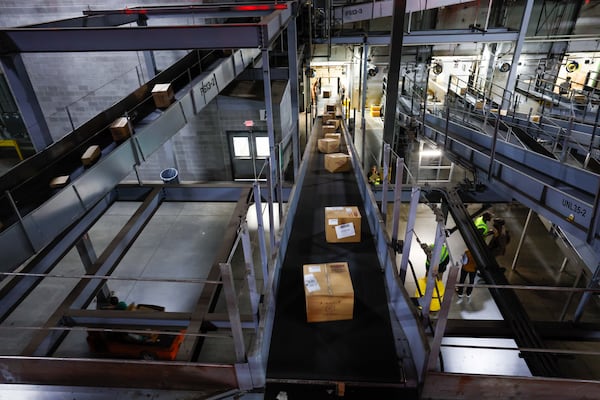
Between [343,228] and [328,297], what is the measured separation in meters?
1.38

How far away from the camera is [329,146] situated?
7699 millimetres

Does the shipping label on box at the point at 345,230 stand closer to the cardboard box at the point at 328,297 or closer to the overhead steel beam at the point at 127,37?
the cardboard box at the point at 328,297

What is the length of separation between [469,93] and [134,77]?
1230 centimetres

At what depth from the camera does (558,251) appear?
9.59 m

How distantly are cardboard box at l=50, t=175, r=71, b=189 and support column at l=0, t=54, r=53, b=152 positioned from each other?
4.83 feet

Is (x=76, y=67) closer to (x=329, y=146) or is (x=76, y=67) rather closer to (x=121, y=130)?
(x=121, y=130)

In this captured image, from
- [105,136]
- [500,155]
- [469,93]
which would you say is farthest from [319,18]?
[105,136]

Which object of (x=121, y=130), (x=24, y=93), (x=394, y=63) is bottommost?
(x=121, y=130)

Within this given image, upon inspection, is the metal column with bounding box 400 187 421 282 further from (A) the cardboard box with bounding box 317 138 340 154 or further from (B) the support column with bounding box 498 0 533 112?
(B) the support column with bounding box 498 0 533 112

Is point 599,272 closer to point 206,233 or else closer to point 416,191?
point 416,191

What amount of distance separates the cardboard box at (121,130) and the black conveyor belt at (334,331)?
273 centimetres

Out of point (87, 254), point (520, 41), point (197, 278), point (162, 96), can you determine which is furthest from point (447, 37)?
point (87, 254)

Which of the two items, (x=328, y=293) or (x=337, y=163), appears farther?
(x=337, y=163)

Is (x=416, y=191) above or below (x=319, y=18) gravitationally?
below
